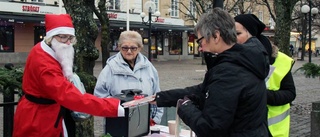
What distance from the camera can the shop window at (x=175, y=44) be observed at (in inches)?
1756

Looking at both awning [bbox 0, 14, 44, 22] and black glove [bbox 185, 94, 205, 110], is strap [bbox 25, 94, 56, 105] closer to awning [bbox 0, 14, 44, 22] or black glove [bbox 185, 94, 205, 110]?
black glove [bbox 185, 94, 205, 110]

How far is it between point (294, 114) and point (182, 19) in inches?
1408

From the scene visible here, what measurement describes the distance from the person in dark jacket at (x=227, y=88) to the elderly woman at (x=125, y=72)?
1.78 m

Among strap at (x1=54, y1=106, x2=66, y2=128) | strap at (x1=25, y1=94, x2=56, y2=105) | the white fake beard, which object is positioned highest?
the white fake beard

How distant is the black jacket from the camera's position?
2.12m

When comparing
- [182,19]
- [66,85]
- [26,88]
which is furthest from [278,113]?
[182,19]

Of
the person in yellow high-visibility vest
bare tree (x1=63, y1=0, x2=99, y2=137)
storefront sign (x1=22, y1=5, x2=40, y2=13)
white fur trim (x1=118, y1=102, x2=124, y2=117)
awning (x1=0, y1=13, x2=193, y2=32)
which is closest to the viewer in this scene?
white fur trim (x1=118, y1=102, x2=124, y2=117)

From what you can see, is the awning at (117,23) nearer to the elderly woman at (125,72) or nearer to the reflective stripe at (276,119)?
the elderly woman at (125,72)

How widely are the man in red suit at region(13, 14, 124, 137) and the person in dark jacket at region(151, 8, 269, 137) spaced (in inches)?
30.7

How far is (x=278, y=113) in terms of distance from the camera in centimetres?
352

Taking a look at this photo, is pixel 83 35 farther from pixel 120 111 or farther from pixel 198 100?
pixel 198 100

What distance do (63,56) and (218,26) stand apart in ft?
4.29

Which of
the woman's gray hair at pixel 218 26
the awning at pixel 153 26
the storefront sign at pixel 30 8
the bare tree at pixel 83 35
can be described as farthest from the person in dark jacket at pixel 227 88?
the awning at pixel 153 26

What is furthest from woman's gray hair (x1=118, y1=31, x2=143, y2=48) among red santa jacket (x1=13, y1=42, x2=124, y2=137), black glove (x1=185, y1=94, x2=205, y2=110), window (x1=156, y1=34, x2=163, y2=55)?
window (x1=156, y1=34, x2=163, y2=55)
